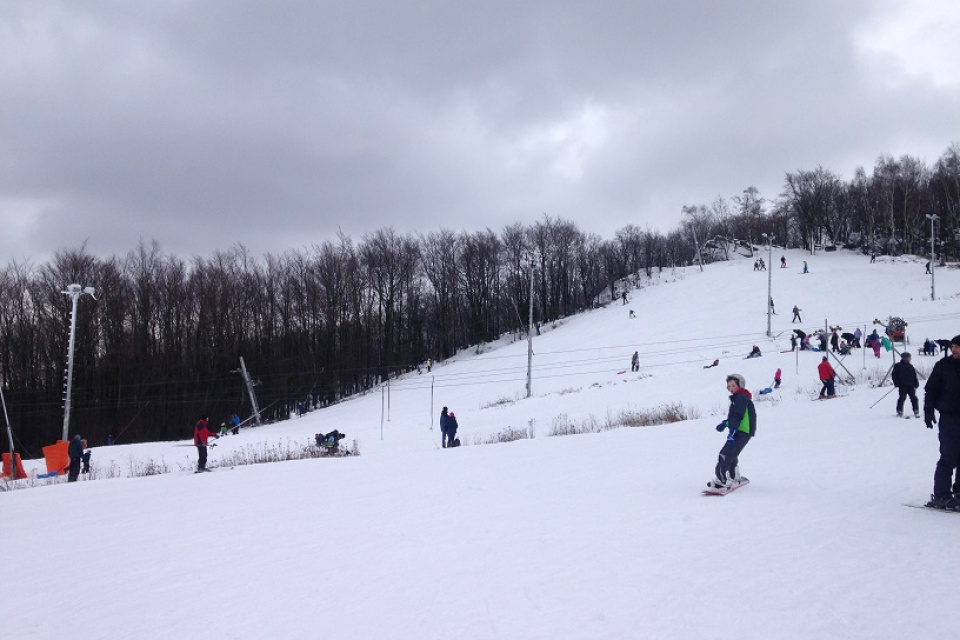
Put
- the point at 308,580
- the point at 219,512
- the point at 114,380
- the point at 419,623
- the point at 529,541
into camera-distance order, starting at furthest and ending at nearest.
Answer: the point at 114,380
the point at 219,512
the point at 529,541
the point at 308,580
the point at 419,623

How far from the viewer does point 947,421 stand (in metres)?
6.82

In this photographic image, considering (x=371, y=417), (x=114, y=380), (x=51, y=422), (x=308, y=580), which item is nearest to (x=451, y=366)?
(x=371, y=417)

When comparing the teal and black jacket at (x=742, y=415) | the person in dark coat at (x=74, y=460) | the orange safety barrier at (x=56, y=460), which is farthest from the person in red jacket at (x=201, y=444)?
the teal and black jacket at (x=742, y=415)

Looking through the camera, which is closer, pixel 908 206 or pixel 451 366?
pixel 451 366

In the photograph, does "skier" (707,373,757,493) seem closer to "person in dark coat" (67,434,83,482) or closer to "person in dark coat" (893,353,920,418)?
"person in dark coat" (893,353,920,418)

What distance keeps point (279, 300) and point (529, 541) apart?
224ft

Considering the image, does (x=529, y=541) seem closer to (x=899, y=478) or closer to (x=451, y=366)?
(x=899, y=478)

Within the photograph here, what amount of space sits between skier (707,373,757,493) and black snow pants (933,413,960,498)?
6.87ft

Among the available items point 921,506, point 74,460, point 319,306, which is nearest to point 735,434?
point 921,506

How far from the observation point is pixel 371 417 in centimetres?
4109

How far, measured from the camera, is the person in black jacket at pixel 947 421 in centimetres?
661

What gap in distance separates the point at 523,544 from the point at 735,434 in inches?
146

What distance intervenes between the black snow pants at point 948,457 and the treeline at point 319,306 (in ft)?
202

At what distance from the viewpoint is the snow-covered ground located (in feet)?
14.8
